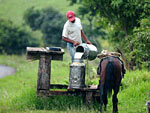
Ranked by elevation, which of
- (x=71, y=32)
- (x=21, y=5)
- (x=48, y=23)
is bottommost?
(x=71, y=32)

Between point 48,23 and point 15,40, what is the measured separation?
4730 mm

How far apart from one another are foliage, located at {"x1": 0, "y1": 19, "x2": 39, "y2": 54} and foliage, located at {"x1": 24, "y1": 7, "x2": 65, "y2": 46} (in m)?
1.87

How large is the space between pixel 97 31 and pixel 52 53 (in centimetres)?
1619

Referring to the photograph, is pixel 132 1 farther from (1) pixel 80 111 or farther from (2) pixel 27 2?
(2) pixel 27 2

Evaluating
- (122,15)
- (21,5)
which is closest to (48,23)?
(21,5)

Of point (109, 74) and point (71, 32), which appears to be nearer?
point (109, 74)

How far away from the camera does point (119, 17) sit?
45.7 feet

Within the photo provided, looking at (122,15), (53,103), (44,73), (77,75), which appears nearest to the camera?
(77,75)

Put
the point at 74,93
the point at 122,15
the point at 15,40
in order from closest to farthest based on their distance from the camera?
the point at 74,93 → the point at 122,15 → the point at 15,40

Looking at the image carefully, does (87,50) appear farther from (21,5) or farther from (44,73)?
(21,5)

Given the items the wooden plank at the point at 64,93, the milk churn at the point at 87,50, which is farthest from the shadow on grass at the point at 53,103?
the milk churn at the point at 87,50

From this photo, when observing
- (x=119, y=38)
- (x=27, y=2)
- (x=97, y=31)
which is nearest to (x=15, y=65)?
(x=97, y=31)

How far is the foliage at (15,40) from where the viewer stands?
3508cm

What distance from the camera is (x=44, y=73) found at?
875cm
